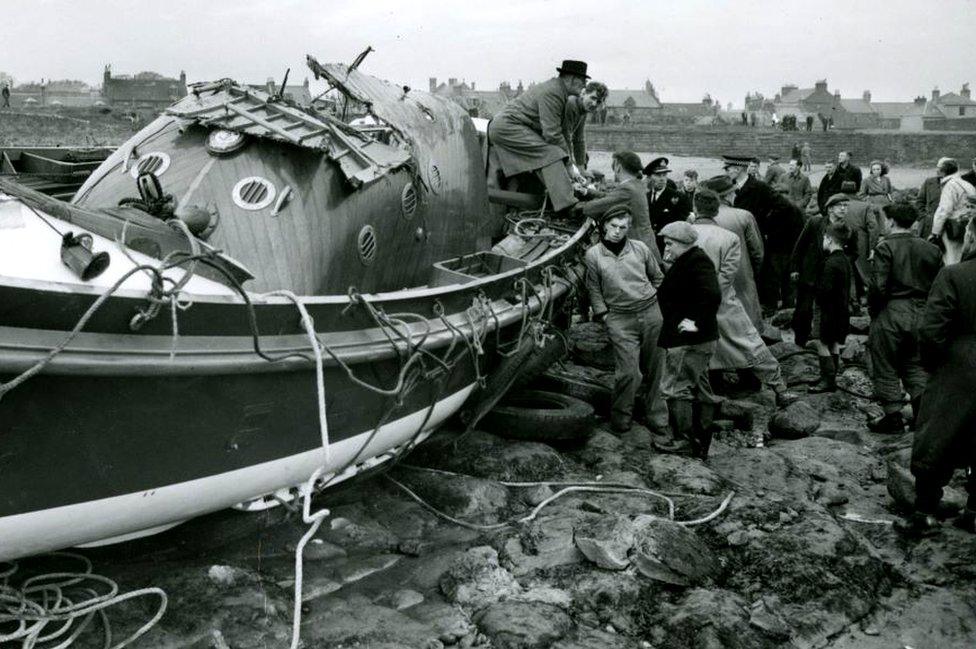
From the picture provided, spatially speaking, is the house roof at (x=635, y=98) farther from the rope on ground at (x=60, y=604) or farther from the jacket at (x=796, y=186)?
the rope on ground at (x=60, y=604)

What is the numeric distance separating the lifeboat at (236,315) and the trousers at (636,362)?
655 mm

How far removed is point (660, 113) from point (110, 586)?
224 ft

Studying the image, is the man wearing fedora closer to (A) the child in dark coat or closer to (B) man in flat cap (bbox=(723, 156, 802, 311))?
(A) the child in dark coat

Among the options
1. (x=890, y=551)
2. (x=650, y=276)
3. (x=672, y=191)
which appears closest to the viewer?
(x=890, y=551)

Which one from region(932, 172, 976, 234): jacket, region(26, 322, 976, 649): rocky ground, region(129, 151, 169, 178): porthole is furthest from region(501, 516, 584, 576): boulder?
region(932, 172, 976, 234): jacket

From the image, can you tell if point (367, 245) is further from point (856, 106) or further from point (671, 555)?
point (856, 106)

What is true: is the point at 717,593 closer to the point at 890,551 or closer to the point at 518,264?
the point at 890,551

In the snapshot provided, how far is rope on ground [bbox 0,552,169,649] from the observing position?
12.9 ft

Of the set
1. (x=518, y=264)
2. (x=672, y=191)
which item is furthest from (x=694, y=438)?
(x=672, y=191)

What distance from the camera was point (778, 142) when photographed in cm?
4362

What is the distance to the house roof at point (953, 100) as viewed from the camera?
6943 centimetres

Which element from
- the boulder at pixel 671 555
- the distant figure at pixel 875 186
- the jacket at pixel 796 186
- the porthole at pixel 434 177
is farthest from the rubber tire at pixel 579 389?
the jacket at pixel 796 186

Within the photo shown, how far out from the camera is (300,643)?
425 centimetres

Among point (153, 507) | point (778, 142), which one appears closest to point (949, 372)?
point (153, 507)
